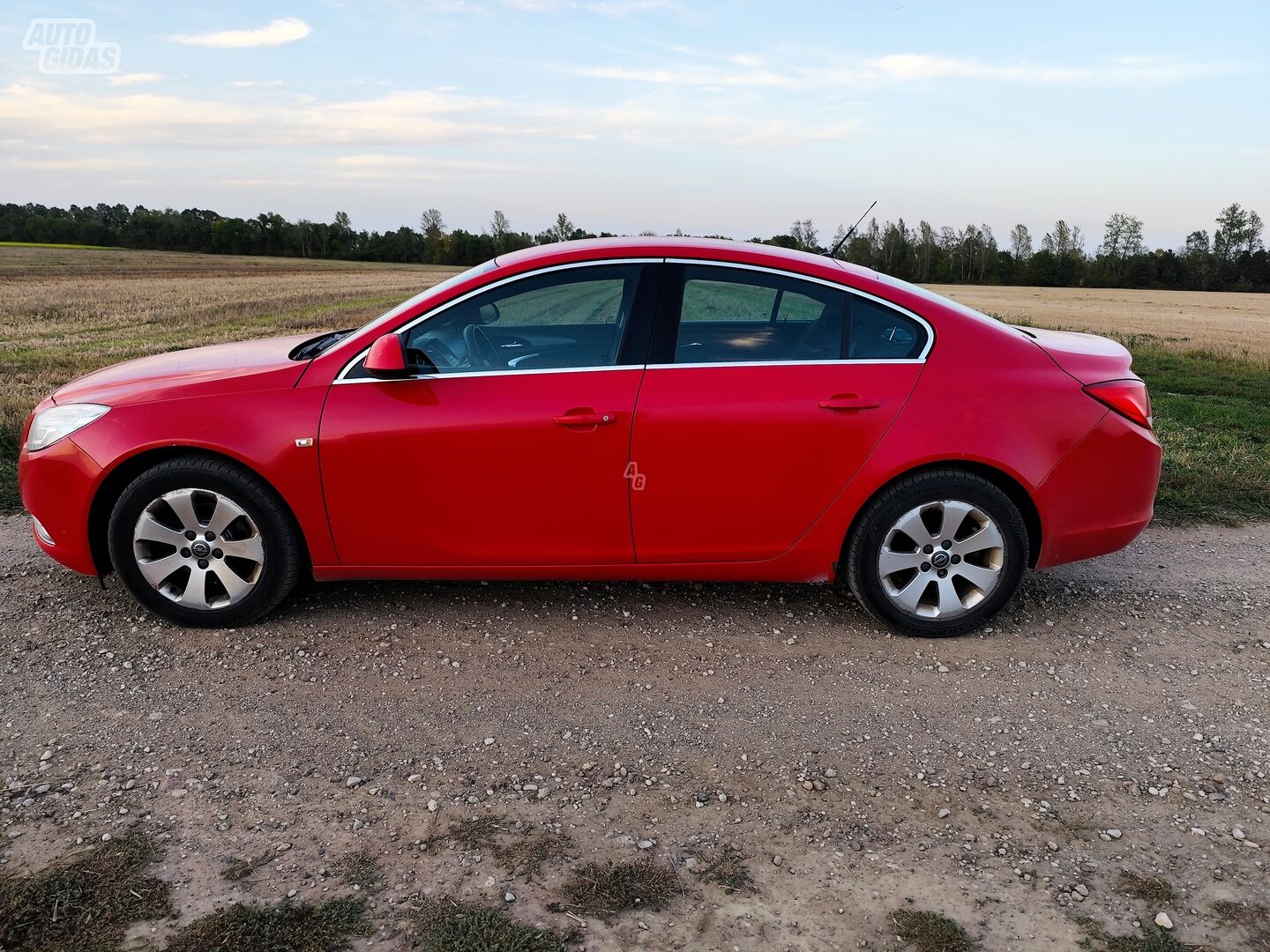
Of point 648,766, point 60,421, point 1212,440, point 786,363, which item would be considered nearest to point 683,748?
point 648,766

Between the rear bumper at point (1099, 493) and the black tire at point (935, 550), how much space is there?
0.16 metres

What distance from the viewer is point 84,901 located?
8.18ft

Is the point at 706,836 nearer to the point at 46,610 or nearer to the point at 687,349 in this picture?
the point at 687,349

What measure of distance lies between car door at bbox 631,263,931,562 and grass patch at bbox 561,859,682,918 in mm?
1612

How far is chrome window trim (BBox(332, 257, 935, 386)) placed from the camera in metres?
3.95

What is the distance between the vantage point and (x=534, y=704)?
3.61 meters

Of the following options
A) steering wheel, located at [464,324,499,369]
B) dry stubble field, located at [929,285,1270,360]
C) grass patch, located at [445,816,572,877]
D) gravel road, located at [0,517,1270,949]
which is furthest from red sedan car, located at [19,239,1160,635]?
dry stubble field, located at [929,285,1270,360]

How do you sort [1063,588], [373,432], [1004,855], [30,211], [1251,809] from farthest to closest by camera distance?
1. [30,211]
2. [1063,588]
3. [373,432]
4. [1251,809]
5. [1004,855]

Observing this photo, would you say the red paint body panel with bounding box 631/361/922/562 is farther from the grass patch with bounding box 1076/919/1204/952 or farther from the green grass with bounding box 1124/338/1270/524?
the green grass with bounding box 1124/338/1270/524

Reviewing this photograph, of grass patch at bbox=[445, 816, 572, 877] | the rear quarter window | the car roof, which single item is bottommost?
grass patch at bbox=[445, 816, 572, 877]

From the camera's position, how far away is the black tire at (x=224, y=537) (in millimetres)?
3949

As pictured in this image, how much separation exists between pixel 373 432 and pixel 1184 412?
26.0 ft

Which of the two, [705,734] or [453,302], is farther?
[453,302]

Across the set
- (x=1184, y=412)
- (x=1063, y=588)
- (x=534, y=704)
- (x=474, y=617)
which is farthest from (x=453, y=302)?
(x=1184, y=412)
